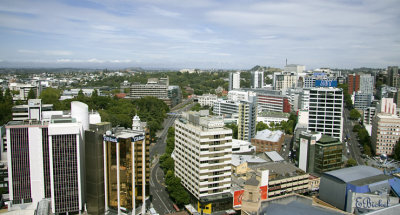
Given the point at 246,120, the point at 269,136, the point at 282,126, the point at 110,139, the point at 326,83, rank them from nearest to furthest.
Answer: the point at 110,139
the point at 326,83
the point at 269,136
the point at 246,120
the point at 282,126

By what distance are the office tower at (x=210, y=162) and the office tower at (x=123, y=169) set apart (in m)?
5.33

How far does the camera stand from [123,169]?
99.4 feet

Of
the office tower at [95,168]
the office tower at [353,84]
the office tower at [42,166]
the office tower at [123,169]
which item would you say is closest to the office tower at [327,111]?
the office tower at [123,169]

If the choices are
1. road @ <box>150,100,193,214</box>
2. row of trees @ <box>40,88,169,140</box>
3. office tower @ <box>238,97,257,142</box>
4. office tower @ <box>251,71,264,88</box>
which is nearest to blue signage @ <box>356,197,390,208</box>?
road @ <box>150,100,193,214</box>

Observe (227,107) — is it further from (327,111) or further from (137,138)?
(137,138)

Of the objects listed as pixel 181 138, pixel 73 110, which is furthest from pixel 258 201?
pixel 73 110

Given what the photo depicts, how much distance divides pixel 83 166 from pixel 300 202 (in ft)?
67.7

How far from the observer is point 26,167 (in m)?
32.0

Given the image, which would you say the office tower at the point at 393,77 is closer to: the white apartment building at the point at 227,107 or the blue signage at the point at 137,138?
the white apartment building at the point at 227,107

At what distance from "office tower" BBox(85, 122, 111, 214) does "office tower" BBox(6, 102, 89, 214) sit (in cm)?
87

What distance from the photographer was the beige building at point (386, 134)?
51594 mm

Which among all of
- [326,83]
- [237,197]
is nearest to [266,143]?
[326,83]

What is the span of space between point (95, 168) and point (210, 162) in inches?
432

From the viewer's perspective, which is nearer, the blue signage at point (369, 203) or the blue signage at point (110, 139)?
the blue signage at point (369, 203)
